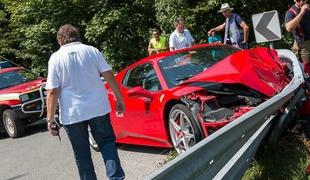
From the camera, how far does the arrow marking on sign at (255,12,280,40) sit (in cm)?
948

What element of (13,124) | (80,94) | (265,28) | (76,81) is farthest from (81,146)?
(13,124)

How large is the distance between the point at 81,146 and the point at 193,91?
4.93 feet

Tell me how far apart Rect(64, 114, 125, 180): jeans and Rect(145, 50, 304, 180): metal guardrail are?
4.70 feet

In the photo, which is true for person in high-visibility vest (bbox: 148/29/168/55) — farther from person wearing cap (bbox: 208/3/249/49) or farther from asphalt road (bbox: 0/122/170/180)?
asphalt road (bbox: 0/122/170/180)

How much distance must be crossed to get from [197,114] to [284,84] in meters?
1.03

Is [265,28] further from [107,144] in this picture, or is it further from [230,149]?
[230,149]

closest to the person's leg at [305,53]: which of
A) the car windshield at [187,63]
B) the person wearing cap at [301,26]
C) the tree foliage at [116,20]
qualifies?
the person wearing cap at [301,26]

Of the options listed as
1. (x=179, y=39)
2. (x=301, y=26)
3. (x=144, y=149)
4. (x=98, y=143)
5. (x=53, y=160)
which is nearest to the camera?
(x=98, y=143)

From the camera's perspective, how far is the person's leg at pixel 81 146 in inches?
216

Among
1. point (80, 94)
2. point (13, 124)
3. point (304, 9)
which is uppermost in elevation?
point (304, 9)

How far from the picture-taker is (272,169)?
5449 millimetres

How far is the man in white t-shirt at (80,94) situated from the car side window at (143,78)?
5.63 feet

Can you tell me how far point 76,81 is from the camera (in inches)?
215

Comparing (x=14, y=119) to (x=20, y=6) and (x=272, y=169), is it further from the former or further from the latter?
(x=20, y=6)
